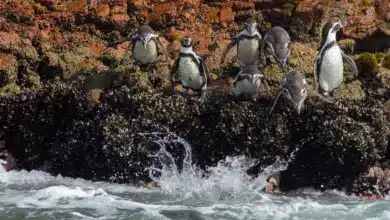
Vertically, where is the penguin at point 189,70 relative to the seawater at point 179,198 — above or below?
above

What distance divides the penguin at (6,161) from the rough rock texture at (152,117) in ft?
0.28

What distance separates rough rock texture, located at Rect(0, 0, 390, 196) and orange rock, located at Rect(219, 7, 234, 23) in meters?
0.69

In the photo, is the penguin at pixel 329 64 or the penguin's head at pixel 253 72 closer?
the penguin's head at pixel 253 72

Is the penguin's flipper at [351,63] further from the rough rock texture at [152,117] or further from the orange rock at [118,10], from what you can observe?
the orange rock at [118,10]

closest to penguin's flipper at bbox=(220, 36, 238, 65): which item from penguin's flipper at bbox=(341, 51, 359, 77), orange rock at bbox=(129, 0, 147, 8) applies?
penguin's flipper at bbox=(341, 51, 359, 77)

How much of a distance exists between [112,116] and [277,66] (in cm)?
263

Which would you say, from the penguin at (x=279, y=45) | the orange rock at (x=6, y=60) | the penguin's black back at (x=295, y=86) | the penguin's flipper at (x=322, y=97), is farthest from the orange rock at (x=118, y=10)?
the penguin's flipper at (x=322, y=97)

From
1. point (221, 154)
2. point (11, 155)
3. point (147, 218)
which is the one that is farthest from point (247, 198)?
point (11, 155)

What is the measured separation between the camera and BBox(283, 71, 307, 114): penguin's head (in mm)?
8016

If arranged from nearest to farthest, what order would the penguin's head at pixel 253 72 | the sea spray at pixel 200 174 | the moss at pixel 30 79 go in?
the sea spray at pixel 200 174 < the penguin's head at pixel 253 72 < the moss at pixel 30 79

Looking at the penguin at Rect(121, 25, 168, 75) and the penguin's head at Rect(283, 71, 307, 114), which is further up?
the penguin at Rect(121, 25, 168, 75)

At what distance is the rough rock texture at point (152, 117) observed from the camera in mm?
8422

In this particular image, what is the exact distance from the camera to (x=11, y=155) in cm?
903

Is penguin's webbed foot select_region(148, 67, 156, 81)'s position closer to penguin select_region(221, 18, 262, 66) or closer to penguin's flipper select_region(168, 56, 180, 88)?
penguin's flipper select_region(168, 56, 180, 88)
